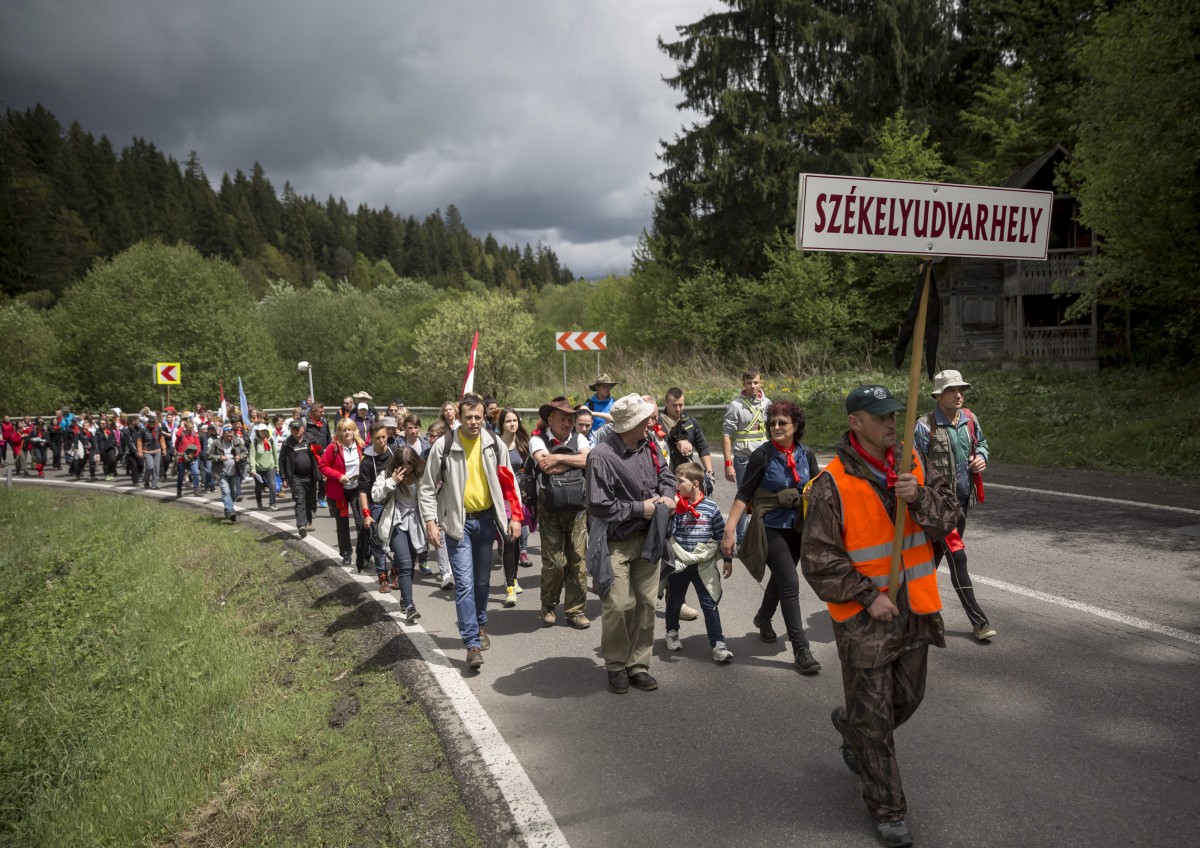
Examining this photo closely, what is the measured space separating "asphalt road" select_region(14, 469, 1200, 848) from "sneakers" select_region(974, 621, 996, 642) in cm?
8

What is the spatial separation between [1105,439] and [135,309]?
2093 inches

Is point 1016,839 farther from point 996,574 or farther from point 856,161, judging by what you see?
point 856,161

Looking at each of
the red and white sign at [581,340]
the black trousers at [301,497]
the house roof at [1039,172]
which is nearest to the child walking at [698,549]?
the black trousers at [301,497]

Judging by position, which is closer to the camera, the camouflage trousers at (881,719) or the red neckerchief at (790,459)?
the camouflage trousers at (881,719)

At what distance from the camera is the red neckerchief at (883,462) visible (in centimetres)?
354

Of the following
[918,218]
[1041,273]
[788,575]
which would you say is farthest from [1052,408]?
[918,218]

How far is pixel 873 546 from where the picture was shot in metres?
3.48

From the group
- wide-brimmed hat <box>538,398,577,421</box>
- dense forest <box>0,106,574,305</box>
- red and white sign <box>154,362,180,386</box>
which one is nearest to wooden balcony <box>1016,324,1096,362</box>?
wide-brimmed hat <box>538,398,577,421</box>

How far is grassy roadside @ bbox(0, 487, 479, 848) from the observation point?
4.13 m

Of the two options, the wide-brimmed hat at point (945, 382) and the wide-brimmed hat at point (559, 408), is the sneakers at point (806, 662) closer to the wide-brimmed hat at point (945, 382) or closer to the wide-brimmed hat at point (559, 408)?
the wide-brimmed hat at point (945, 382)

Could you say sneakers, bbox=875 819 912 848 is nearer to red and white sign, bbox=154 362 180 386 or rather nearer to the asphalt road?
the asphalt road

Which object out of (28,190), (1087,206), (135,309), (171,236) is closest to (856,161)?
(1087,206)

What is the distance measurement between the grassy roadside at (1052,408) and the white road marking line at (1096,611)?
303 inches

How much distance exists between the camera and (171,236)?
9675cm
